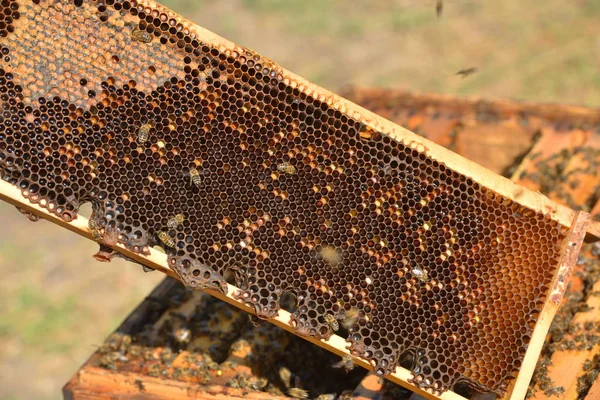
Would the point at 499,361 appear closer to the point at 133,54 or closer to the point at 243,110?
the point at 243,110

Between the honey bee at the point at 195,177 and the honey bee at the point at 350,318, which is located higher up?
the honey bee at the point at 195,177

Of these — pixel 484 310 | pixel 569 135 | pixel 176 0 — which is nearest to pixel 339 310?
pixel 484 310

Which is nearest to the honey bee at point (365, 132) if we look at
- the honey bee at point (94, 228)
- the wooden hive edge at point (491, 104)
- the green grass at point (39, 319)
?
the honey bee at point (94, 228)

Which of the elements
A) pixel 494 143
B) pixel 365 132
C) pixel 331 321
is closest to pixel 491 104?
pixel 494 143

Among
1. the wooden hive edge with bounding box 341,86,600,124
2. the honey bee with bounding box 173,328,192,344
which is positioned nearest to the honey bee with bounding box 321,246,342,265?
the honey bee with bounding box 173,328,192,344

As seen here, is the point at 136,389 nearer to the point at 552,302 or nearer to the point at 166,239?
the point at 166,239

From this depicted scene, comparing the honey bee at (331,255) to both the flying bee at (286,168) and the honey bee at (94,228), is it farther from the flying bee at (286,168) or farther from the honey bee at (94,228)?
the honey bee at (94,228)
